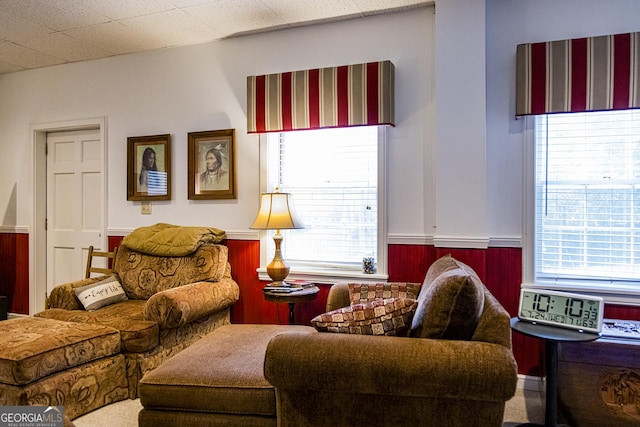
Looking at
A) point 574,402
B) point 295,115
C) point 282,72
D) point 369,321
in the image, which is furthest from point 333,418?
point 282,72

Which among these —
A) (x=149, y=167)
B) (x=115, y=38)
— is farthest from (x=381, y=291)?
(x=115, y=38)

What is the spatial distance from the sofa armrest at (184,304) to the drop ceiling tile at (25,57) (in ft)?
8.82

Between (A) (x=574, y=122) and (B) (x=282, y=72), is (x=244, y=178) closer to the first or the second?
(B) (x=282, y=72)

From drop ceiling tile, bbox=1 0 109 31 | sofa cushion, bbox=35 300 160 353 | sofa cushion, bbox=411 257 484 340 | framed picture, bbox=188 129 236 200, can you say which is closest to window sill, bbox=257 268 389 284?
framed picture, bbox=188 129 236 200

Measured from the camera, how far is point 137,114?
157 inches

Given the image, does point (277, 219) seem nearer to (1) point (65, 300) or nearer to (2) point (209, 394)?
(2) point (209, 394)

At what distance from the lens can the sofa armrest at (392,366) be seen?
149 centimetres

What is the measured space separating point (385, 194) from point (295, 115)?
2.96 feet

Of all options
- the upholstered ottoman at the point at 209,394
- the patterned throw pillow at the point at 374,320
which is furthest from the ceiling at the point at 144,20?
the upholstered ottoman at the point at 209,394

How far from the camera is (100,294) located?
323 centimetres

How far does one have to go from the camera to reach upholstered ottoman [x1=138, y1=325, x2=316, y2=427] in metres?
1.88

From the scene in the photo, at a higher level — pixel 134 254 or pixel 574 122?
pixel 574 122

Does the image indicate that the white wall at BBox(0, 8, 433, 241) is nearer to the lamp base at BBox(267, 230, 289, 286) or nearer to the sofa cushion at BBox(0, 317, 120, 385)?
the lamp base at BBox(267, 230, 289, 286)

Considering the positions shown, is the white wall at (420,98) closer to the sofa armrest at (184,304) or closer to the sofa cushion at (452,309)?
the sofa armrest at (184,304)
